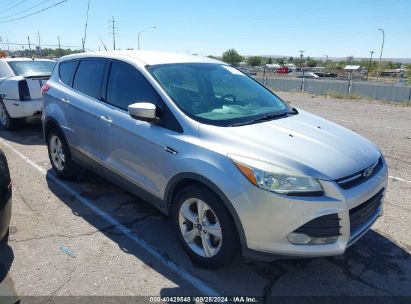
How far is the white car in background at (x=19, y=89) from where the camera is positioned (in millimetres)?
7719

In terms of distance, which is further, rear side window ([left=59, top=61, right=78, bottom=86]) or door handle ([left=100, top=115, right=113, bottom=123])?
rear side window ([left=59, top=61, right=78, bottom=86])

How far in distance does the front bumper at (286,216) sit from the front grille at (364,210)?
0.04m

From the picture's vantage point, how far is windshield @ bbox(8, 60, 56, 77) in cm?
815

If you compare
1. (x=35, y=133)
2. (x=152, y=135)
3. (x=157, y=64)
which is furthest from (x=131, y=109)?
(x=35, y=133)

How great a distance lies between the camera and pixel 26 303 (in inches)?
110

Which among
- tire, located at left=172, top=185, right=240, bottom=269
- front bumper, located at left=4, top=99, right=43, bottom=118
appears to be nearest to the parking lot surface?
tire, located at left=172, top=185, right=240, bottom=269

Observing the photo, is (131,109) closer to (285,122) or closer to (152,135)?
(152,135)

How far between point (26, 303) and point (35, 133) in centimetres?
618

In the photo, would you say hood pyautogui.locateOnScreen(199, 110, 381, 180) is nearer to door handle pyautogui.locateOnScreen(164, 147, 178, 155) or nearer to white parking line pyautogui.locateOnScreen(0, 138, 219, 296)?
door handle pyautogui.locateOnScreen(164, 147, 178, 155)

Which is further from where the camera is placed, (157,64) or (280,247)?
(157,64)

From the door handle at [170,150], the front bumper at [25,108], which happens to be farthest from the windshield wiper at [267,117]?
the front bumper at [25,108]

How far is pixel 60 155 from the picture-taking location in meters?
5.20

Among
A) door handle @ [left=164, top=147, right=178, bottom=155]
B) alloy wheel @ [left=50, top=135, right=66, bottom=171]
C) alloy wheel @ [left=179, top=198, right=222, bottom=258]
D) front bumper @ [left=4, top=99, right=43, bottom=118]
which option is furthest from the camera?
front bumper @ [left=4, top=99, right=43, bottom=118]

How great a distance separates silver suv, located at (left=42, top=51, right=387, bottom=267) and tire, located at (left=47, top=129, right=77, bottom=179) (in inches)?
16.3
